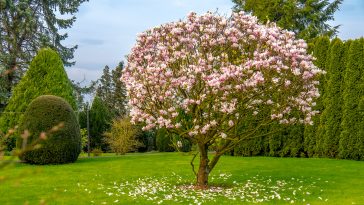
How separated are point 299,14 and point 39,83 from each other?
19645 mm

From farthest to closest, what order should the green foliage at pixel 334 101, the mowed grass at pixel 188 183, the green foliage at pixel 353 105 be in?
the green foliage at pixel 334 101 → the green foliage at pixel 353 105 → the mowed grass at pixel 188 183

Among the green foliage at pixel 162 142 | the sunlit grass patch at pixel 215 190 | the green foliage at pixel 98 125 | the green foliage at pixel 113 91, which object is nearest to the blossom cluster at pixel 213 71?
the sunlit grass patch at pixel 215 190

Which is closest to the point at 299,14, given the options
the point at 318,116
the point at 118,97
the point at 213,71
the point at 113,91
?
the point at 318,116

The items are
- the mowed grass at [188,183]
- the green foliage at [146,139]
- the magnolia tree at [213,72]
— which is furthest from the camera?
the green foliage at [146,139]

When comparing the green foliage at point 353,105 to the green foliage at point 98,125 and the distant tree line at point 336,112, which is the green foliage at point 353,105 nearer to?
the distant tree line at point 336,112

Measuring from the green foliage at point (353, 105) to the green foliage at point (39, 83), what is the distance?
12263 millimetres

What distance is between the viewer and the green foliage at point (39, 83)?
69.1 feet

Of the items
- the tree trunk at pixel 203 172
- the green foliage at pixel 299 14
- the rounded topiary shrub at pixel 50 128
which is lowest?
the tree trunk at pixel 203 172

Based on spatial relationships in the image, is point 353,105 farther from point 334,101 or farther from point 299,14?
point 299,14

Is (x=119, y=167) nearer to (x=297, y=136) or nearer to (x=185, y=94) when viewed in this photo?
(x=185, y=94)

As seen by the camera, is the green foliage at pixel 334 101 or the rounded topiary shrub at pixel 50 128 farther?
the green foliage at pixel 334 101

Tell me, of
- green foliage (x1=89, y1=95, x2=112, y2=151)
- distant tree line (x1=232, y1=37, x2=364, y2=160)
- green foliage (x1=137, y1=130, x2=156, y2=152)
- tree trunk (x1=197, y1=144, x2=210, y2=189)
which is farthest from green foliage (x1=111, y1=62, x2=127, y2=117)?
tree trunk (x1=197, y1=144, x2=210, y2=189)

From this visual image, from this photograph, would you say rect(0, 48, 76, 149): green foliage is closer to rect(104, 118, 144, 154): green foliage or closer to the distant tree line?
rect(104, 118, 144, 154): green foliage

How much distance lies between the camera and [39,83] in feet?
69.4
